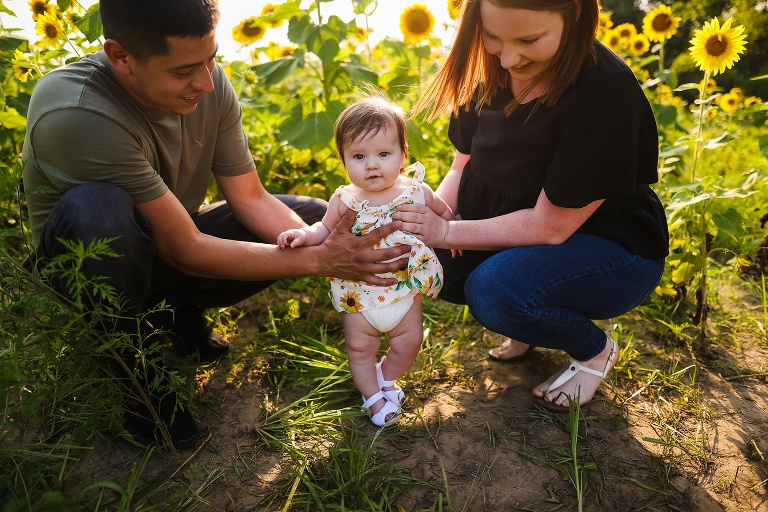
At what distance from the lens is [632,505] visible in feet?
5.60

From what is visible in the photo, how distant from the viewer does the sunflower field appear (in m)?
1.56

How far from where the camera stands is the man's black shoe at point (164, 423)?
1.87 metres

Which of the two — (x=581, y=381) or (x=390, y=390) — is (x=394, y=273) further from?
(x=581, y=381)

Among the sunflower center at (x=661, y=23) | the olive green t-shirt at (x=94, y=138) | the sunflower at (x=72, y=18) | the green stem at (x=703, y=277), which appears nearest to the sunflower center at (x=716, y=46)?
the green stem at (x=703, y=277)

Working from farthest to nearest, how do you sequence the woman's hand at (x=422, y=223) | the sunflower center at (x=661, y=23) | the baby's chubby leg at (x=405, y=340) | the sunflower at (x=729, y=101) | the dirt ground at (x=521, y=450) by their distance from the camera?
the sunflower at (x=729, y=101), the sunflower center at (x=661, y=23), the baby's chubby leg at (x=405, y=340), the woman's hand at (x=422, y=223), the dirt ground at (x=521, y=450)

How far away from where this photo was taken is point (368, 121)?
1.78 metres

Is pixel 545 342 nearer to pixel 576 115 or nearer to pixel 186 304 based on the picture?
pixel 576 115

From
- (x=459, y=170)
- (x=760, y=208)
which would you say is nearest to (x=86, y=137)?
(x=459, y=170)

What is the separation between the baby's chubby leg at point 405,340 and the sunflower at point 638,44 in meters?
2.23

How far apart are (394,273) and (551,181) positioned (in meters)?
0.56

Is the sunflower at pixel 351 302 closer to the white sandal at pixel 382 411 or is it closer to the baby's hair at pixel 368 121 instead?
the white sandal at pixel 382 411

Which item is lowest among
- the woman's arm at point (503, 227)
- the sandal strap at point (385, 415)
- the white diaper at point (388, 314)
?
the sandal strap at point (385, 415)

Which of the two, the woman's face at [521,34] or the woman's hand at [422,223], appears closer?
the woman's face at [521,34]

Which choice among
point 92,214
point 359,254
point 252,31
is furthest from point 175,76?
point 252,31
